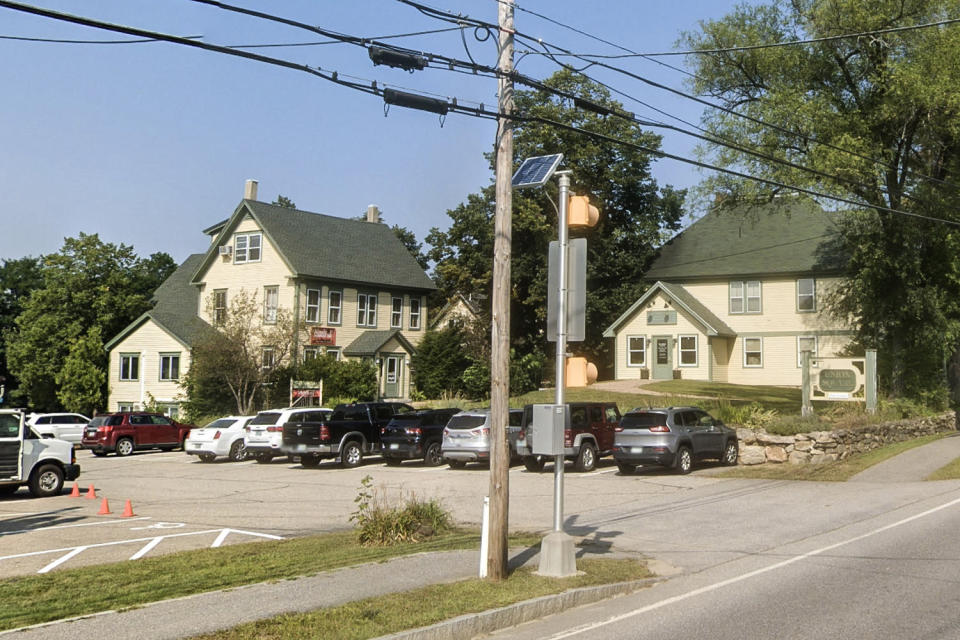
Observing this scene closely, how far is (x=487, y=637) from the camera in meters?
8.28

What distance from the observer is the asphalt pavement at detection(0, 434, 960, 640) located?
25.6ft

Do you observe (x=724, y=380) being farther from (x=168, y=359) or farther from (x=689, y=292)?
(x=168, y=359)

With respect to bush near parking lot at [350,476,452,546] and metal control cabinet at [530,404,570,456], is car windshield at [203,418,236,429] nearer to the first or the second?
bush near parking lot at [350,476,452,546]

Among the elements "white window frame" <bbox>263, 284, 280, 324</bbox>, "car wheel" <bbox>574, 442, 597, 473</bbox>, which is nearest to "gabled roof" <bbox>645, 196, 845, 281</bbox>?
"white window frame" <bbox>263, 284, 280, 324</bbox>

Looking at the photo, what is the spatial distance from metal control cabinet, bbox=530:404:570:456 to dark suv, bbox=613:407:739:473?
1233 cm

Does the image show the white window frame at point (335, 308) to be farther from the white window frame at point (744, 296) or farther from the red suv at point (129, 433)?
the white window frame at point (744, 296)

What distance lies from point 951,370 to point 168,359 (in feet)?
119

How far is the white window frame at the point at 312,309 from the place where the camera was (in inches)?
1827

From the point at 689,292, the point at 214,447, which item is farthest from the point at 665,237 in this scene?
the point at 214,447

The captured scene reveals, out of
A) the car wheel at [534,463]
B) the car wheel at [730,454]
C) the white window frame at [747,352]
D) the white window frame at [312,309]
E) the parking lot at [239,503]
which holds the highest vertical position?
the white window frame at [312,309]

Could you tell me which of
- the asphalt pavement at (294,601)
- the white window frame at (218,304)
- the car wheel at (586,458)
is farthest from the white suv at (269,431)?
the white window frame at (218,304)

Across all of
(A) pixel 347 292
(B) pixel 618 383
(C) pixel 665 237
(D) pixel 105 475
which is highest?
(C) pixel 665 237

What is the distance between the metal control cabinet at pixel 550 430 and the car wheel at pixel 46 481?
14.4 metres

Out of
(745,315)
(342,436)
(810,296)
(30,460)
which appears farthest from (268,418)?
(810,296)
